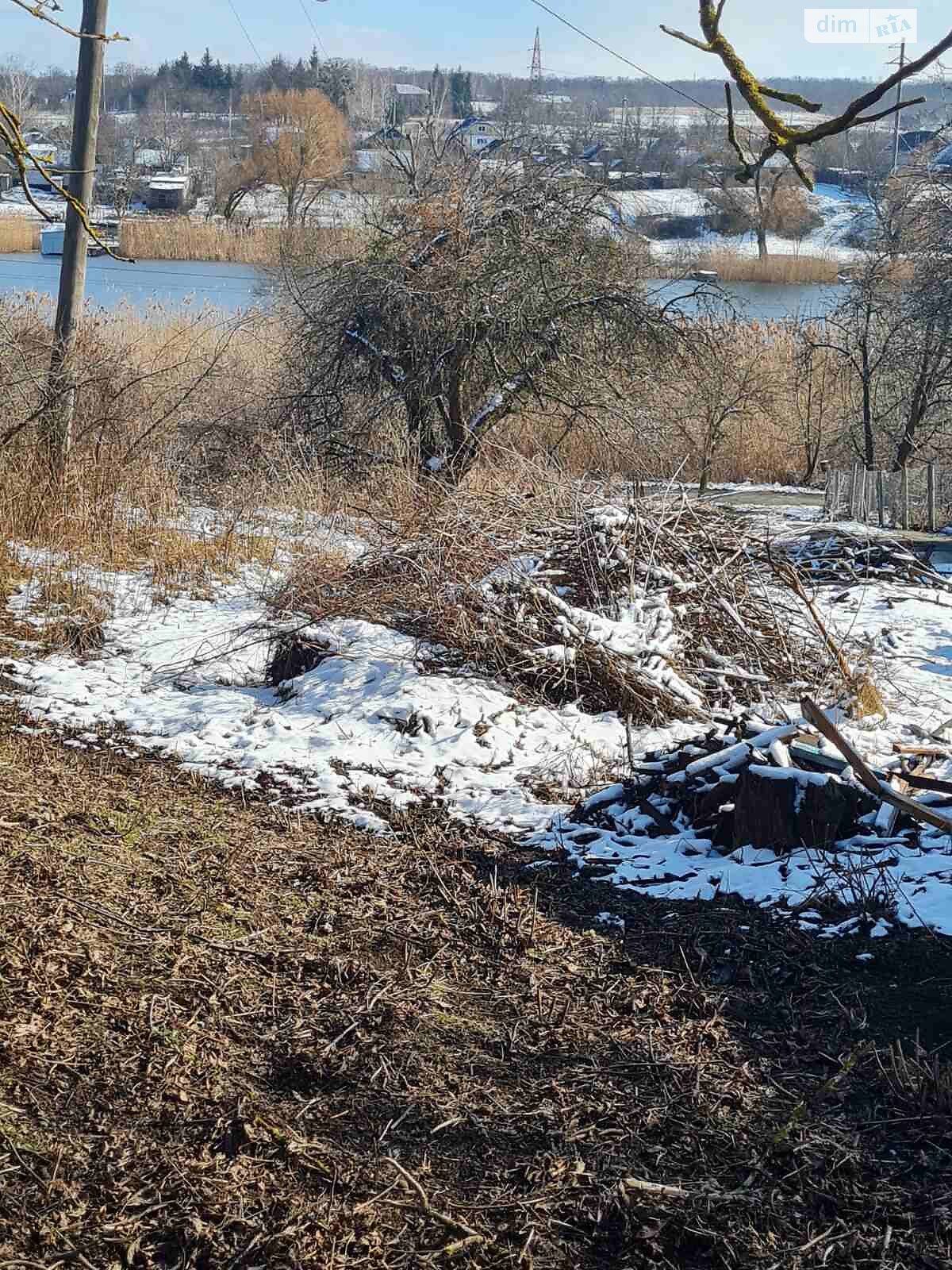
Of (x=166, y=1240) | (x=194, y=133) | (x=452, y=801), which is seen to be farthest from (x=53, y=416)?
(x=194, y=133)

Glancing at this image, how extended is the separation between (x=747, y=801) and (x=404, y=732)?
177 cm

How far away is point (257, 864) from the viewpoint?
405 centimetres

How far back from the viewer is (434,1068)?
2852mm

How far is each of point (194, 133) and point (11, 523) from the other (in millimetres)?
59937

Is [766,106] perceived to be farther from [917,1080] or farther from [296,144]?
[296,144]

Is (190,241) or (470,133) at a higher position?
(190,241)

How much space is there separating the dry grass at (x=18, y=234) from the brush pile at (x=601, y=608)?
38494 mm

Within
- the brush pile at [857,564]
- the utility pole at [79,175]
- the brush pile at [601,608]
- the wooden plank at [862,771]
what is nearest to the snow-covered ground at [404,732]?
the brush pile at [601,608]

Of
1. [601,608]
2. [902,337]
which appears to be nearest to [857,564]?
[601,608]

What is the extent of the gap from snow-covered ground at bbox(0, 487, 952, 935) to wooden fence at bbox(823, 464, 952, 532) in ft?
26.6

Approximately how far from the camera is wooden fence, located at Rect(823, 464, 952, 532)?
1516cm

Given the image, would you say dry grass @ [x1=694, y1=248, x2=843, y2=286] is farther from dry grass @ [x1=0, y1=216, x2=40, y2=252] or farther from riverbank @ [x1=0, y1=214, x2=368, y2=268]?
dry grass @ [x1=0, y1=216, x2=40, y2=252]

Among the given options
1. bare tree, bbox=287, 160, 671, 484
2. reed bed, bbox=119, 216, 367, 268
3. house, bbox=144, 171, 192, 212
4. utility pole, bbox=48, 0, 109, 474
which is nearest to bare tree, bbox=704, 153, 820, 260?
reed bed, bbox=119, 216, 367, 268

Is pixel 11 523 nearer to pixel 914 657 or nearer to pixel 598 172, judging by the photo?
pixel 914 657
